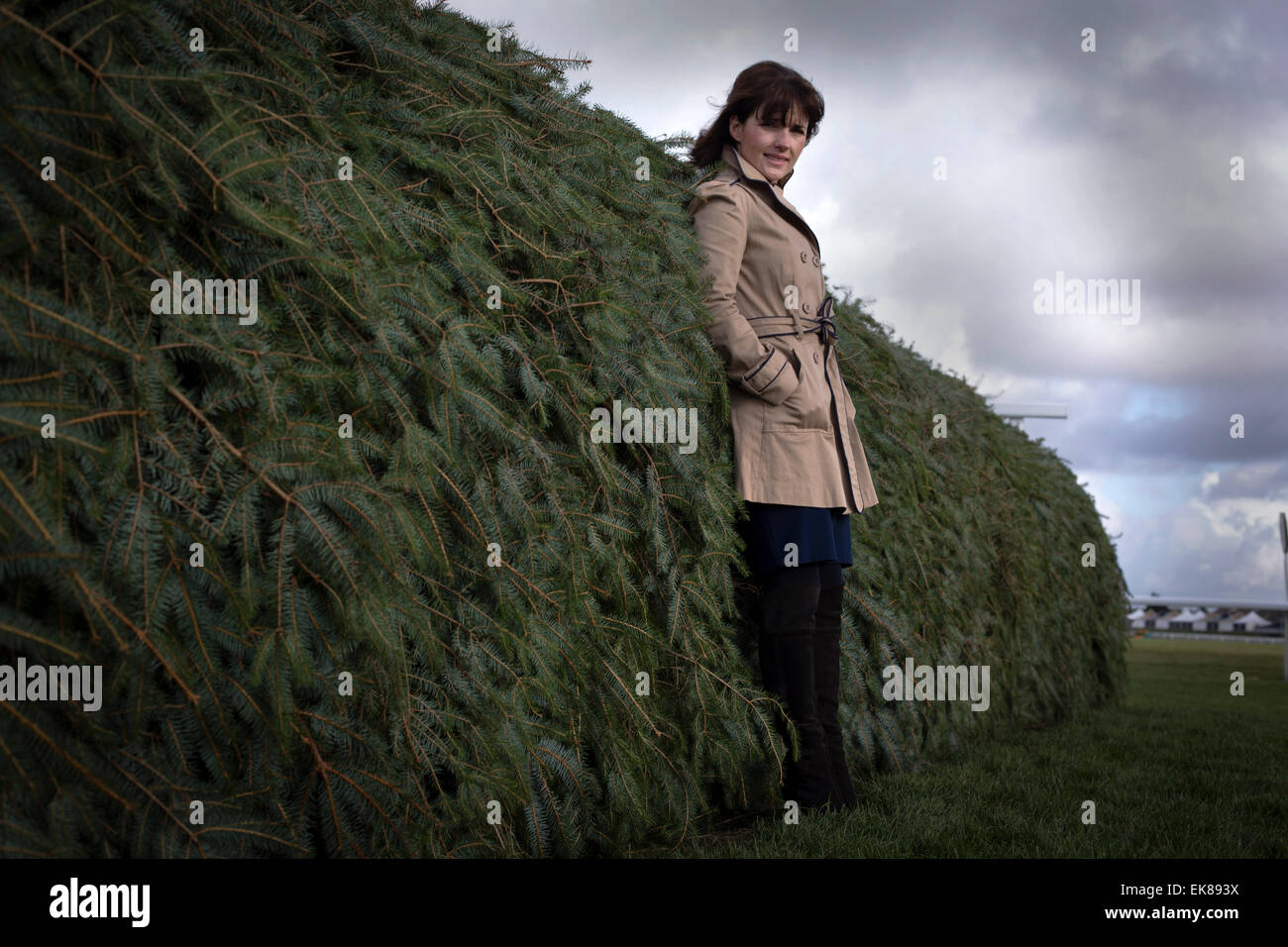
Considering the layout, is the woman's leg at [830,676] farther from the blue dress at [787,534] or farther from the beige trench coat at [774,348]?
the beige trench coat at [774,348]

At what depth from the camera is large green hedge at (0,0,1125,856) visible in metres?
1.58

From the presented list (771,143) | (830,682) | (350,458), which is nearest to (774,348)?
(771,143)

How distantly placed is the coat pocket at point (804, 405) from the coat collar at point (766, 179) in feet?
1.71

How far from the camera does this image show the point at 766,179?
11.3ft

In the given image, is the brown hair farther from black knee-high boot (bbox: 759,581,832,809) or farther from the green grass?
the green grass

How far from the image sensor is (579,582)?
2412mm

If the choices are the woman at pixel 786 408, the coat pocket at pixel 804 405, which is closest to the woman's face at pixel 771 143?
the woman at pixel 786 408

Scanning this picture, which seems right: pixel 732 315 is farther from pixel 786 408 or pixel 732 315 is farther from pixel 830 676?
pixel 830 676

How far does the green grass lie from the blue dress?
0.88 metres

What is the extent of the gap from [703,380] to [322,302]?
1.40 metres

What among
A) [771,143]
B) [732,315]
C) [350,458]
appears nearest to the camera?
[350,458]

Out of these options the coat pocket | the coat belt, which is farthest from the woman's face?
the coat pocket

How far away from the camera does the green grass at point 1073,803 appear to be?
116 inches

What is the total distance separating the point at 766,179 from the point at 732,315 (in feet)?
2.32
